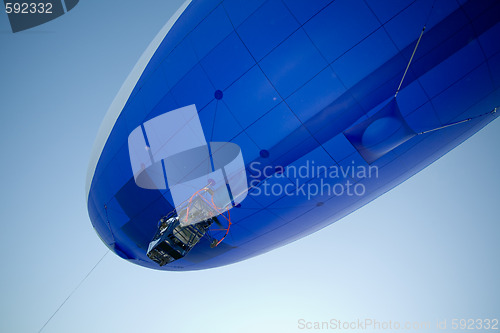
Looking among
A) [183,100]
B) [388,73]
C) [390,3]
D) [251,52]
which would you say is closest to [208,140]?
[183,100]

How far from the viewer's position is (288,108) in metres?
3.75

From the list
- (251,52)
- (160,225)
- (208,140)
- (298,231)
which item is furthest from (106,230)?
(251,52)

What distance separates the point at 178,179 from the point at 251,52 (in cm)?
264

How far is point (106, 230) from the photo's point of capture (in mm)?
7008

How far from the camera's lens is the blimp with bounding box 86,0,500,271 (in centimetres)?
338

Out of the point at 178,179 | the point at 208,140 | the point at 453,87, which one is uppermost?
the point at 453,87

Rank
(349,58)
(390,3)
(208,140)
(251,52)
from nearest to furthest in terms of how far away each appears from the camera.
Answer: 1. (390,3)
2. (349,58)
3. (251,52)
4. (208,140)

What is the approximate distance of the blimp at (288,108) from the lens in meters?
3.38

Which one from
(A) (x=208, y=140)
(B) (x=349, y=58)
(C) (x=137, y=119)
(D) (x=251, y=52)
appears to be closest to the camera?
(B) (x=349, y=58)

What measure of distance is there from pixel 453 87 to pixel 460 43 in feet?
2.03

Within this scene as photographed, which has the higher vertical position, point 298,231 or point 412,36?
point 412,36

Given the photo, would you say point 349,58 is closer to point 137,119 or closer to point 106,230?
point 137,119

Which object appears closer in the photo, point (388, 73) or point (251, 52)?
point (388, 73)

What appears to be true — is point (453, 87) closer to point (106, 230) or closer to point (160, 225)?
point (160, 225)
